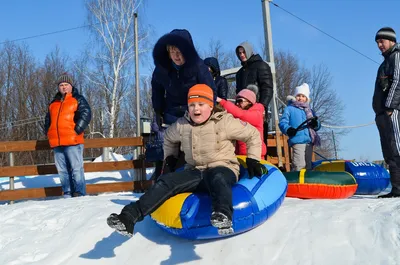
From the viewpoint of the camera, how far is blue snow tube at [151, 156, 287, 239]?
137 inches

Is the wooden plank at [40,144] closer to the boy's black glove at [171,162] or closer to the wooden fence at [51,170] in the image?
the wooden fence at [51,170]

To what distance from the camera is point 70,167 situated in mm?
6539

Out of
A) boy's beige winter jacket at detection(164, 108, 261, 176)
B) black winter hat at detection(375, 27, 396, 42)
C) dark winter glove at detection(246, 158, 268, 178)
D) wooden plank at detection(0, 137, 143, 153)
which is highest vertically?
black winter hat at detection(375, 27, 396, 42)

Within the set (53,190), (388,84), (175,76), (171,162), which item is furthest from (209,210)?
(53,190)

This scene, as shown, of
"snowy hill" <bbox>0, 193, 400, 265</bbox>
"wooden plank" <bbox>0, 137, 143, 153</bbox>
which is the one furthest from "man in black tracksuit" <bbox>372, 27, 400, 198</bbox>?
"wooden plank" <bbox>0, 137, 143, 153</bbox>

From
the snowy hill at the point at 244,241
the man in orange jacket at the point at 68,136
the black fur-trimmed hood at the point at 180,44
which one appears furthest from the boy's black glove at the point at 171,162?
the man in orange jacket at the point at 68,136

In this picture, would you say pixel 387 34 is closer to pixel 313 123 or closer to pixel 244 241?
pixel 313 123

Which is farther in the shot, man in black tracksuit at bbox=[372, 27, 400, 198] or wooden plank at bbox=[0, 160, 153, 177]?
wooden plank at bbox=[0, 160, 153, 177]

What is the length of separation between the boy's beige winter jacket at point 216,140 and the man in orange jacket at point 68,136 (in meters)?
2.97

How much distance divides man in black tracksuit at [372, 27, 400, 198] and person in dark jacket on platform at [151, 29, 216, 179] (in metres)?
1.89

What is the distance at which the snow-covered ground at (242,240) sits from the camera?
3.18 meters

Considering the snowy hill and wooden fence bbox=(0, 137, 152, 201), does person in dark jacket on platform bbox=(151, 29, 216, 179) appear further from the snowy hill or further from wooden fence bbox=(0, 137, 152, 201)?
wooden fence bbox=(0, 137, 152, 201)

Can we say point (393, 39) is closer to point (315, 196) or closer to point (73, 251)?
point (315, 196)

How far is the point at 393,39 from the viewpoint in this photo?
4.70m
